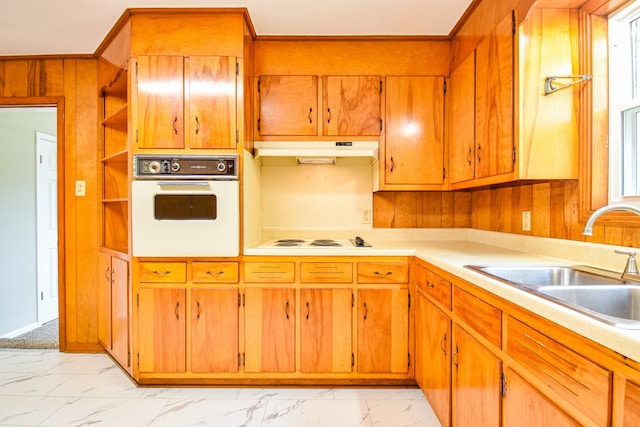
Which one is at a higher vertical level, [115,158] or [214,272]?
[115,158]

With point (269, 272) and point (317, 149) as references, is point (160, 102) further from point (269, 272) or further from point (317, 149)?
point (269, 272)

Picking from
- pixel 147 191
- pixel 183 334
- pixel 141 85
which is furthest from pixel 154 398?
pixel 141 85

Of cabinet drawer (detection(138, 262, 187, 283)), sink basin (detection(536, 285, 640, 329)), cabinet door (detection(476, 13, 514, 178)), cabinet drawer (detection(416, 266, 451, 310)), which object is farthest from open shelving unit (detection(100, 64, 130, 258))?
sink basin (detection(536, 285, 640, 329))

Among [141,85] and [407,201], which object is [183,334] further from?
[407,201]

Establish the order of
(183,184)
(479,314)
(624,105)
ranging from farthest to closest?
1. (183,184)
2. (624,105)
3. (479,314)

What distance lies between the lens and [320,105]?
230 cm

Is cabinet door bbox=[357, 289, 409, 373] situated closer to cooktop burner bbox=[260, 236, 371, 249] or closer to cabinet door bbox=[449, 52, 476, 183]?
cooktop burner bbox=[260, 236, 371, 249]

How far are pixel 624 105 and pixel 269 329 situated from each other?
2.16 meters

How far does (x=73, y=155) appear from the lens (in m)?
2.56

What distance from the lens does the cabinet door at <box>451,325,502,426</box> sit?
1.13 metres

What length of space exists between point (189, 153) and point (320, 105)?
3.21 ft

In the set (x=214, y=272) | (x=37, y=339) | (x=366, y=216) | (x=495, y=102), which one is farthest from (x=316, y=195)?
(x=37, y=339)

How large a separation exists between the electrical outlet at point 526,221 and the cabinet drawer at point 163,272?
82.7 inches

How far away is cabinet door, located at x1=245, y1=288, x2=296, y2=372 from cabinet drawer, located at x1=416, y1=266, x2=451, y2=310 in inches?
31.3
